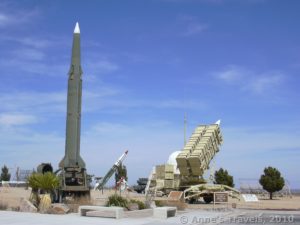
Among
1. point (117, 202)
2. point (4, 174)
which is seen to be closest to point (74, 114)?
point (117, 202)

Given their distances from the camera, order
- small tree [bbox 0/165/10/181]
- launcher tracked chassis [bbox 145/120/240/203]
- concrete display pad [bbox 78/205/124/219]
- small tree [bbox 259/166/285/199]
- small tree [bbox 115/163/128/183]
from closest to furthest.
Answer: concrete display pad [bbox 78/205/124/219] < launcher tracked chassis [bbox 145/120/240/203] < small tree [bbox 259/166/285/199] < small tree [bbox 115/163/128/183] < small tree [bbox 0/165/10/181]

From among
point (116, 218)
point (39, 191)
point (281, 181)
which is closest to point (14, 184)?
point (281, 181)

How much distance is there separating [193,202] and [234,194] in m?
3.61

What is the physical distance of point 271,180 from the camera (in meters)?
52.2

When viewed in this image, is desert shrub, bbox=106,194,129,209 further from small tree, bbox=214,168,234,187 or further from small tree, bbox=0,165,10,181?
small tree, bbox=0,165,10,181

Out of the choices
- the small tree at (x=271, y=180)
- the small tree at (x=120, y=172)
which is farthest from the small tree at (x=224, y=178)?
the small tree at (x=120, y=172)

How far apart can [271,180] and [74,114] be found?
29.8 metres

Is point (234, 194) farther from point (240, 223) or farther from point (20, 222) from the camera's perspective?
point (20, 222)

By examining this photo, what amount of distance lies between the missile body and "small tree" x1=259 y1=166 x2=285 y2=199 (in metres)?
28.5

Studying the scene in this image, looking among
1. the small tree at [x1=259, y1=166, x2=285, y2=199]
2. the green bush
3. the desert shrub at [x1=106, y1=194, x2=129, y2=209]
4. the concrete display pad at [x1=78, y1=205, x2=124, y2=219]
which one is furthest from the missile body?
the small tree at [x1=259, y1=166, x2=285, y2=199]

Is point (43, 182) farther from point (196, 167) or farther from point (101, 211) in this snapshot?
point (196, 167)

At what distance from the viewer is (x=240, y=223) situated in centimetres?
1806

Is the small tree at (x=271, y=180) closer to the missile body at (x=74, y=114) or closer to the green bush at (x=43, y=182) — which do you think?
the missile body at (x=74, y=114)

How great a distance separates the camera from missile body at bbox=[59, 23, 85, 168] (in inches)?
1174
